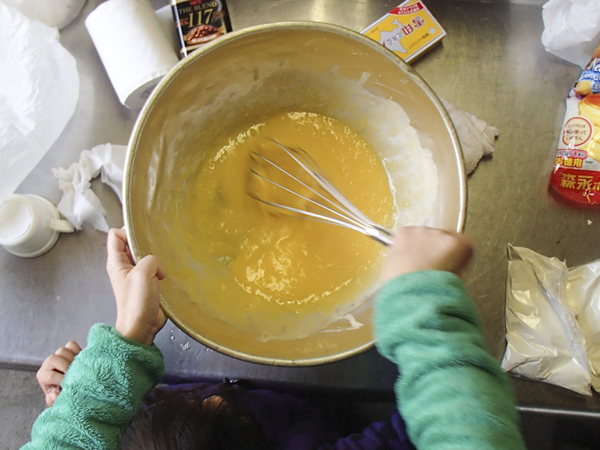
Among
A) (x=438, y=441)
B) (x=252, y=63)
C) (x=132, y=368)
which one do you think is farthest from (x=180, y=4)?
(x=438, y=441)

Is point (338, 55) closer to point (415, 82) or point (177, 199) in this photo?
point (415, 82)

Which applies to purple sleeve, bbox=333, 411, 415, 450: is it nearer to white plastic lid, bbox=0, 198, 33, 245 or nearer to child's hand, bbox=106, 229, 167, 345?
child's hand, bbox=106, 229, 167, 345

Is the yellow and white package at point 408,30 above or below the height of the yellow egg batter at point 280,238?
above

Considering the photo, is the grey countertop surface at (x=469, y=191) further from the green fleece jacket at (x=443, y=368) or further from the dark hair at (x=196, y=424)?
the green fleece jacket at (x=443, y=368)

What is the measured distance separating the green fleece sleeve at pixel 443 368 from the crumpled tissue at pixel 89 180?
515 mm

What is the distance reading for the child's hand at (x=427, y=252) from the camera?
1.34ft

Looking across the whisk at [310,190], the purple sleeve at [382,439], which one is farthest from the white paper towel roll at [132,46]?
the purple sleeve at [382,439]

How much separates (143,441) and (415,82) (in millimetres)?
568

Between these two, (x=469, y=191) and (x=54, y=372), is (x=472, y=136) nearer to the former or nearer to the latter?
(x=469, y=191)

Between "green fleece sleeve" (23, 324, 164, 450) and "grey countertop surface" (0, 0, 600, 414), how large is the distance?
17 cm

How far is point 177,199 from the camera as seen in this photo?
596mm

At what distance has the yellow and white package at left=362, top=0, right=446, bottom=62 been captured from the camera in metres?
0.66

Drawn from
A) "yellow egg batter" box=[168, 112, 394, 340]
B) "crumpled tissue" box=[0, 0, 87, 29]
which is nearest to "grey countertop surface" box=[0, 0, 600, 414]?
"crumpled tissue" box=[0, 0, 87, 29]

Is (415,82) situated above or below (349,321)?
above
